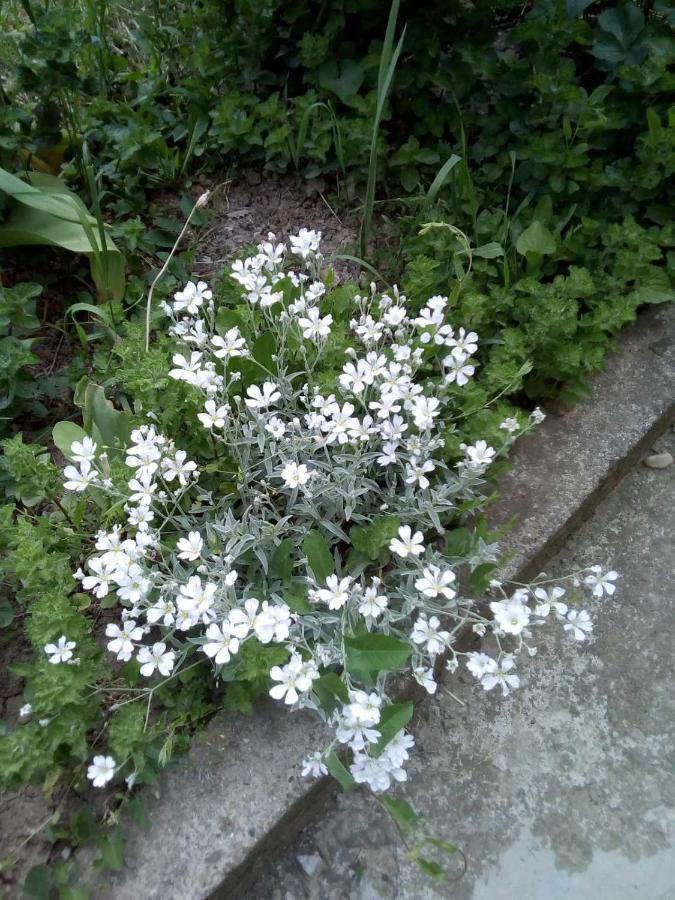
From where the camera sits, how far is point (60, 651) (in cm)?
144

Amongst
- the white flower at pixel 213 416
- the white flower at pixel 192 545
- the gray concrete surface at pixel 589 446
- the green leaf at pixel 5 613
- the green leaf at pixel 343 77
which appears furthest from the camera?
the green leaf at pixel 343 77

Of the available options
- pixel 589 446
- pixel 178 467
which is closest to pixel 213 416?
pixel 178 467

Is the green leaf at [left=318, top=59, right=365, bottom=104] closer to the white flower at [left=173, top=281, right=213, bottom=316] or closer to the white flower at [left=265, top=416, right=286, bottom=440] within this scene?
the white flower at [left=173, top=281, right=213, bottom=316]

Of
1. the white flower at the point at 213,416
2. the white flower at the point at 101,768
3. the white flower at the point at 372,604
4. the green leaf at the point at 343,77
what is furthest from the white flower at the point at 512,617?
the green leaf at the point at 343,77

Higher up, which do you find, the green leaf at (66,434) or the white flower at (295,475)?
the white flower at (295,475)

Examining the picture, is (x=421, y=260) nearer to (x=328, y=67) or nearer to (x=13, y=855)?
(x=328, y=67)

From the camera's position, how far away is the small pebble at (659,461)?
90.5 inches

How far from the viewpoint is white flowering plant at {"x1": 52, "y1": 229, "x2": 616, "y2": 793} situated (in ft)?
4.73

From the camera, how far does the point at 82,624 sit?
5.09 feet

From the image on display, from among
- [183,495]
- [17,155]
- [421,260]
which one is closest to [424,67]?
[421,260]

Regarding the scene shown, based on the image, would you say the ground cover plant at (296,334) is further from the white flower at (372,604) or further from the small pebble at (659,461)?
the small pebble at (659,461)

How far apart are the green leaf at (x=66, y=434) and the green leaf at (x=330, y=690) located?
92 centimetres

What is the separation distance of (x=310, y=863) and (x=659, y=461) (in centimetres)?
158

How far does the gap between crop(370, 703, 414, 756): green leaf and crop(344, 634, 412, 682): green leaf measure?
A: 80mm
